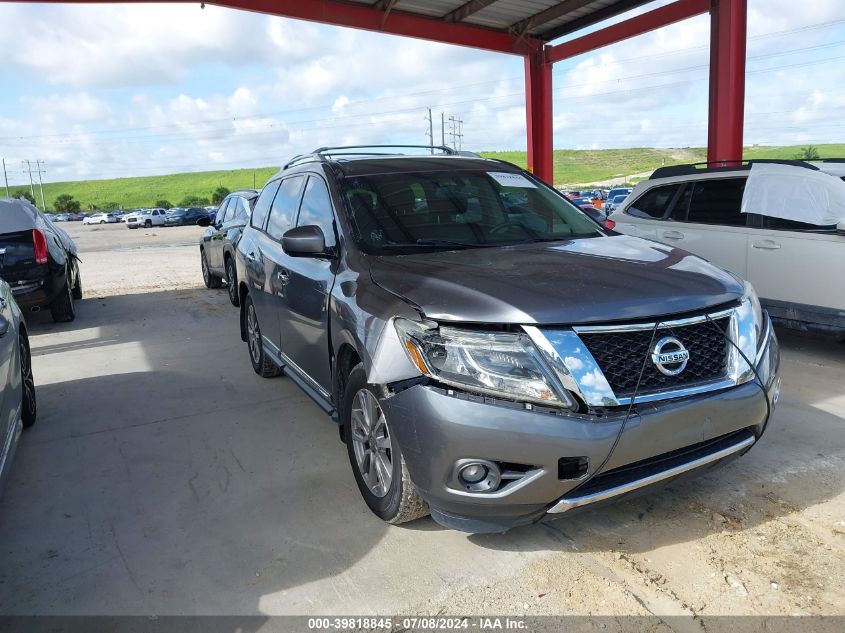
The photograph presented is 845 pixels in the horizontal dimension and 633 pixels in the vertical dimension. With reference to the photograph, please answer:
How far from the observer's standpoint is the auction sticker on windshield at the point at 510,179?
14.3ft

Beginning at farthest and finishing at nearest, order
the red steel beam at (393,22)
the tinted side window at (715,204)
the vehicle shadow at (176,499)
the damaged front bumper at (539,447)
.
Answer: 1. the red steel beam at (393,22)
2. the tinted side window at (715,204)
3. the vehicle shadow at (176,499)
4. the damaged front bumper at (539,447)

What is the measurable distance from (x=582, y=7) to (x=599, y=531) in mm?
11923

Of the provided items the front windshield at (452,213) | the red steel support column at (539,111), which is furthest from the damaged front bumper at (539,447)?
the red steel support column at (539,111)

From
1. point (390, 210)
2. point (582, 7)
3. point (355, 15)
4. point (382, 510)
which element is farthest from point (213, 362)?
point (582, 7)

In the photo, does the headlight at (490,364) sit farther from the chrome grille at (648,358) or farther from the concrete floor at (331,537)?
the concrete floor at (331,537)

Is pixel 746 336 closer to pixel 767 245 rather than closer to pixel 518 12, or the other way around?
pixel 767 245

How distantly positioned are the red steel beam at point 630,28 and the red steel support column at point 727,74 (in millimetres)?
810

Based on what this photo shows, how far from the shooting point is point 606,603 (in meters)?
2.62

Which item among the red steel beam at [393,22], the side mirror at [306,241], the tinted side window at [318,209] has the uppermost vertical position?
the red steel beam at [393,22]

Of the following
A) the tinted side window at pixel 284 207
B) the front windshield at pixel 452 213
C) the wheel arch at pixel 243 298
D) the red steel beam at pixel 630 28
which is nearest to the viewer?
the front windshield at pixel 452 213

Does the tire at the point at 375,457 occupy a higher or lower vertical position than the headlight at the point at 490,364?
lower

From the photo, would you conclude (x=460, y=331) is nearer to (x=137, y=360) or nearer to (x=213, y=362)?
(x=213, y=362)

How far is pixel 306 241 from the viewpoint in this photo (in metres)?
3.61

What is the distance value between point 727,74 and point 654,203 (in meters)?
4.67
